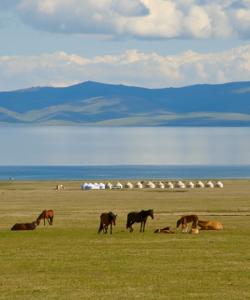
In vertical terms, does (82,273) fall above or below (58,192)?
below

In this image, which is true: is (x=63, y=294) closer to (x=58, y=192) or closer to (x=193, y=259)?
(x=193, y=259)

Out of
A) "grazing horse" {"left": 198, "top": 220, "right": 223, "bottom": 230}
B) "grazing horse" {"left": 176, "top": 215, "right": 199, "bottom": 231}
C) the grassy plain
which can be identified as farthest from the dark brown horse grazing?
"grazing horse" {"left": 198, "top": 220, "right": 223, "bottom": 230}

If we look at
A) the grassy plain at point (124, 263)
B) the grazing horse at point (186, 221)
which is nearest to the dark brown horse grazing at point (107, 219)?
the grassy plain at point (124, 263)

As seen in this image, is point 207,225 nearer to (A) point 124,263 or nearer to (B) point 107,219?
(B) point 107,219

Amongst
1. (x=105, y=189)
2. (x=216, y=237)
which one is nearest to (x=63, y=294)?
(x=216, y=237)

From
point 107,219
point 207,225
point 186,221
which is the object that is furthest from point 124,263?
point 207,225

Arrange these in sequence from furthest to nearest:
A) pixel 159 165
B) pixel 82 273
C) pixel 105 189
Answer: pixel 159 165 < pixel 105 189 < pixel 82 273

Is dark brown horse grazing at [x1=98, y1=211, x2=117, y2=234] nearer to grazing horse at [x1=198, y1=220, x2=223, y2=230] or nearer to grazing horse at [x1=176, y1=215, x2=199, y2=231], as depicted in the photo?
grazing horse at [x1=176, y1=215, x2=199, y2=231]

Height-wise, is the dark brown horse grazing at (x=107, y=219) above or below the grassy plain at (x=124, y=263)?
above

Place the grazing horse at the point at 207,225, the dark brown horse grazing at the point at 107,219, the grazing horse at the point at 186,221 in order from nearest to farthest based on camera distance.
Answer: the dark brown horse grazing at the point at 107,219, the grazing horse at the point at 186,221, the grazing horse at the point at 207,225

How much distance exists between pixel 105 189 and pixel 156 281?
203 ft

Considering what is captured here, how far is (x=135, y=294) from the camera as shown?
701 inches

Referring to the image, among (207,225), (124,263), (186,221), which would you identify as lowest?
(124,263)

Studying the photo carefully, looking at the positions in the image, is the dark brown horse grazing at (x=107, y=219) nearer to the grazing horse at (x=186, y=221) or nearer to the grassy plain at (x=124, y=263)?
the grassy plain at (x=124, y=263)
